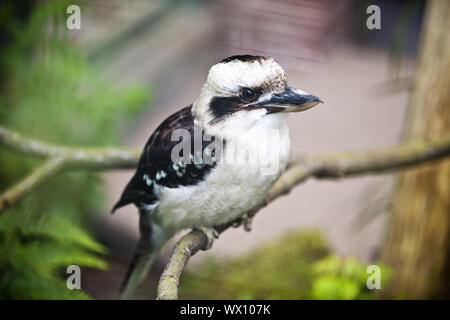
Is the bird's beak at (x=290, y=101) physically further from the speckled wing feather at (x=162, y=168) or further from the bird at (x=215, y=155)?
the speckled wing feather at (x=162, y=168)

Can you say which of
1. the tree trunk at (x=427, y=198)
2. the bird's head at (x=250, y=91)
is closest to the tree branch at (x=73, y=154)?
the bird's head at (x=250, y=91)

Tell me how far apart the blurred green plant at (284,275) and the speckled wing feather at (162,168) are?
0.22 meters

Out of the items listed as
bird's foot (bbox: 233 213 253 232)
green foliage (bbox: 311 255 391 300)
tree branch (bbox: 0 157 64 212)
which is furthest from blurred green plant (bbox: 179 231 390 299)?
tree branch (bbox: 0 157 64 212)

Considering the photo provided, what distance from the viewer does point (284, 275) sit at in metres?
1.67

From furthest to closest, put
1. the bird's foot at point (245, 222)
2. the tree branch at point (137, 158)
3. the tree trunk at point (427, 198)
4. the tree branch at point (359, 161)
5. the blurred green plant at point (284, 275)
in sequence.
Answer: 1. the tree trunk at point (427, 198)
2. the tree branch at point (359, 161)
3. the blurred green plant at point (284, 275)
4. the bird's foot at point (245, 222)
5. the tree branch at point (137, 158)

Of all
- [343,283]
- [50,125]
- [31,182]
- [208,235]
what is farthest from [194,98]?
[50,125]

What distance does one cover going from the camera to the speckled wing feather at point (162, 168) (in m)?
0.83

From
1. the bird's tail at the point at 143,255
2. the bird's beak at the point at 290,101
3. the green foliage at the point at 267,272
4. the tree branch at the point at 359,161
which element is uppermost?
the bird's beak at the point at 290,101

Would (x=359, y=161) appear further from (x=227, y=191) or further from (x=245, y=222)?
(x=227, y=191)

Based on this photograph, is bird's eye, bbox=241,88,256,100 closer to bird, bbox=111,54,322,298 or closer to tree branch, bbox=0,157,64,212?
bird, bbox=111,54,322,298
